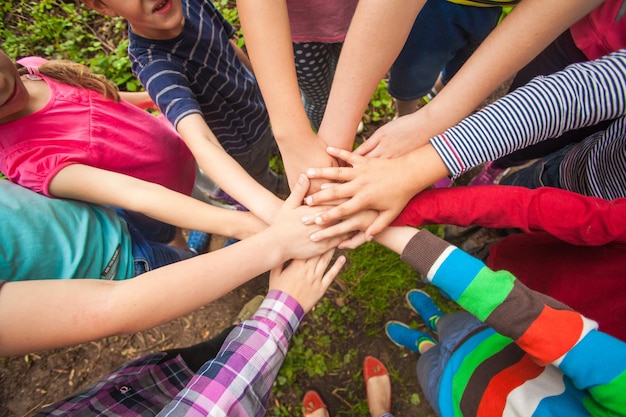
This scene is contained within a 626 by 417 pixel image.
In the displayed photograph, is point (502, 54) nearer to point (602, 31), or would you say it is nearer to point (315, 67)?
point (602, 31)

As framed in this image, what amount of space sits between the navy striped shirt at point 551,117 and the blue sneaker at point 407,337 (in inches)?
41.6

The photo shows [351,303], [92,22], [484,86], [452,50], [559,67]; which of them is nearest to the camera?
[484,86]

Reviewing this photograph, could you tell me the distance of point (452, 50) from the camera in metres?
1.44

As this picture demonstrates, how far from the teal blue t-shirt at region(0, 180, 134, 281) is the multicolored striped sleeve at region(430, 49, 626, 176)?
112cm

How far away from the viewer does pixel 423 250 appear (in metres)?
0.95

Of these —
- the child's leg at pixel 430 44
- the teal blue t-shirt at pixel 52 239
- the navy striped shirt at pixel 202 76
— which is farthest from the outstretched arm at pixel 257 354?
the child's leg at pixel 430 44

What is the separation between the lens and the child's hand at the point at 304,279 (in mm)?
1146

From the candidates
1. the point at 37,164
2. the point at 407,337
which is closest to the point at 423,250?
the point at 407,337

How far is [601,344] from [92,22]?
3536mm

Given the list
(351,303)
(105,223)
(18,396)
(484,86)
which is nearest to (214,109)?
(105,223)

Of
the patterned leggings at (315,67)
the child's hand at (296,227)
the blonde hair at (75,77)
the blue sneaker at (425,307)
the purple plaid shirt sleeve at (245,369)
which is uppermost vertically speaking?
the patterned leggings at (315,67)

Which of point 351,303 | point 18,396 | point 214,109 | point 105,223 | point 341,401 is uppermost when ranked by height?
point 214,109

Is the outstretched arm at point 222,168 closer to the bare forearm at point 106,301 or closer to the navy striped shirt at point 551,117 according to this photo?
the bare forearm at point 106,301

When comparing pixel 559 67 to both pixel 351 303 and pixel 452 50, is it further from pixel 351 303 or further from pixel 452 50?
pixel 351 303
